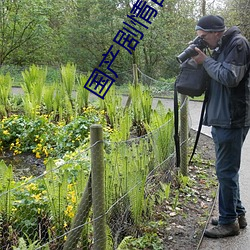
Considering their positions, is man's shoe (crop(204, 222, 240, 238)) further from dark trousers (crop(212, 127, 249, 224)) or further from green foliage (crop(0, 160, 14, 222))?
green foliage (crop(0, 160, 14, 222))

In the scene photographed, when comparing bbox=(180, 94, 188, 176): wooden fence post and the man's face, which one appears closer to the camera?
the man's face

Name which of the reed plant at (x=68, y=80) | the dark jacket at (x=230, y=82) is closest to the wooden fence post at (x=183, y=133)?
the dark jacket at (x=230, y=82)

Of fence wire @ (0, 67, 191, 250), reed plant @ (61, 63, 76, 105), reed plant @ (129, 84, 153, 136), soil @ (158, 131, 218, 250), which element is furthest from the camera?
reed plant @ (61, 63, 76, 105)

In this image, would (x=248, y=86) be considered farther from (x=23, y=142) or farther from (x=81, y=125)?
(x=23, y=142)

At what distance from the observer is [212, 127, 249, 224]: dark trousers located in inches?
119

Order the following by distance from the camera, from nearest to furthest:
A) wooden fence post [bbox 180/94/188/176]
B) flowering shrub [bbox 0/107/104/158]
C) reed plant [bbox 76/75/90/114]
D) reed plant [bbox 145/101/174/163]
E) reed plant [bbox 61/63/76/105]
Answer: reed plant [bbox 145/101/174/163]
wooden fence post [bbox 180/94/188/176]
flowering shrub [bbox 0/107/104/158]
reed plant [bbox 76/75/90/114]
reed plant [bbox 61/63/76/105]

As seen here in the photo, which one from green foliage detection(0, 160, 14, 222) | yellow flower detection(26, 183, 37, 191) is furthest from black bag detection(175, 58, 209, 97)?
green foliage detection(0, 160, 14, 222)

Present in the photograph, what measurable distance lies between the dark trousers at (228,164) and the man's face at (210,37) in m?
0.67

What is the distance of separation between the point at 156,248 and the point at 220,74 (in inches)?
56.8

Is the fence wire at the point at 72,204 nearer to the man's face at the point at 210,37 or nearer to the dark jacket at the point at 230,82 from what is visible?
the dark jacket at the point at 230,82

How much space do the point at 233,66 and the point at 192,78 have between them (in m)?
0.40

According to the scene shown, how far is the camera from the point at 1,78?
747 cm

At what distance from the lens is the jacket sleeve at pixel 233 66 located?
280 cm

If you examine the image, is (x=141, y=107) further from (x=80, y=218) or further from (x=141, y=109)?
(x=80, y=218)
